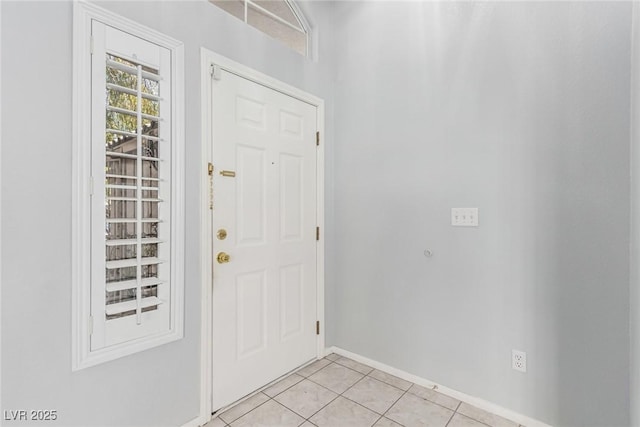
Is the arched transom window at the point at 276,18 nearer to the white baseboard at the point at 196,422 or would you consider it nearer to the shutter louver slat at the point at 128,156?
the shutter louver slat at the point at 128,156

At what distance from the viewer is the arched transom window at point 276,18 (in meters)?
1.98

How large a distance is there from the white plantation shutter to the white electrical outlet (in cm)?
187

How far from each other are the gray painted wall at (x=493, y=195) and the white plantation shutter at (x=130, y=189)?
1.39m

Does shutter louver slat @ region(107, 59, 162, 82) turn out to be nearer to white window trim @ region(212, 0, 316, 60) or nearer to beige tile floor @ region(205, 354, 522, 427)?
white window trim @ region(212, 0, 316, 60)

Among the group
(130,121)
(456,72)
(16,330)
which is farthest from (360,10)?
(16,330)

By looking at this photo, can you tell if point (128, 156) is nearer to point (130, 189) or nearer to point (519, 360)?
point (130, 189)

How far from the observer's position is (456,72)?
1.96m

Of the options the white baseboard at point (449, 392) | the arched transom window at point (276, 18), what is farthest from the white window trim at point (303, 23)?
the white baseboard at point (449, 392)

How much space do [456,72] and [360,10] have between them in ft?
3.26

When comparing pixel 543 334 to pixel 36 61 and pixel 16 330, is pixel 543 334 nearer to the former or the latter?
pixel 16 330

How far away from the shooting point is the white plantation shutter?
4.45 feet

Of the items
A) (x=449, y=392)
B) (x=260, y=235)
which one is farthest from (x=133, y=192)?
(x=449, y=392)

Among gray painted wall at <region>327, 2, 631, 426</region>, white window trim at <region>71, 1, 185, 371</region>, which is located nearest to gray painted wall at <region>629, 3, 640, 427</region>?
gray painted wall at <region>327, 2, 631, 426</region>

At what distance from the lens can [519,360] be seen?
1.75 meters
